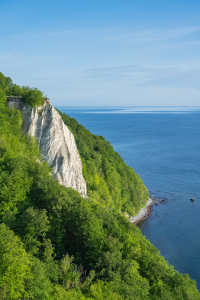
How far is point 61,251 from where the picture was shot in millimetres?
25844

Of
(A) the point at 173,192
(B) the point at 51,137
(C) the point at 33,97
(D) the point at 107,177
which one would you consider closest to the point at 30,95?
(C) the point at 33,97

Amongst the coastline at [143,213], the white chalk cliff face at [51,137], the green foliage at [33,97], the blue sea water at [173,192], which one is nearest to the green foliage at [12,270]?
the white chalk cliff face at [51,137]

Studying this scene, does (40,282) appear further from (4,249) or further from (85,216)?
(85,216)

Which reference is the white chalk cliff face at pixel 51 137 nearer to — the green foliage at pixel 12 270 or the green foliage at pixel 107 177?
the green foliage at pixel 107 177

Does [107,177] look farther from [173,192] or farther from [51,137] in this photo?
[173,192]

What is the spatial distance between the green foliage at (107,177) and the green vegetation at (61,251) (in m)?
28.3

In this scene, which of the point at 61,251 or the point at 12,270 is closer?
the point at 12,270

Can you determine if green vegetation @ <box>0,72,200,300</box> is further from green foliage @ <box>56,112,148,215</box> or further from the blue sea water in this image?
the blue sea water

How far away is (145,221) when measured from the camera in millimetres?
75375

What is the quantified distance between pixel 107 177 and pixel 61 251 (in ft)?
157

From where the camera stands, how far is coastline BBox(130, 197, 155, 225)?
75394 mm

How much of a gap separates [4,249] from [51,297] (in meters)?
4.90

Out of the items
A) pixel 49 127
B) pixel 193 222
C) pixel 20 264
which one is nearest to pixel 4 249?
pixel 20 264

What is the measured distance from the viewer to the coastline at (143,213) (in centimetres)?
7539
